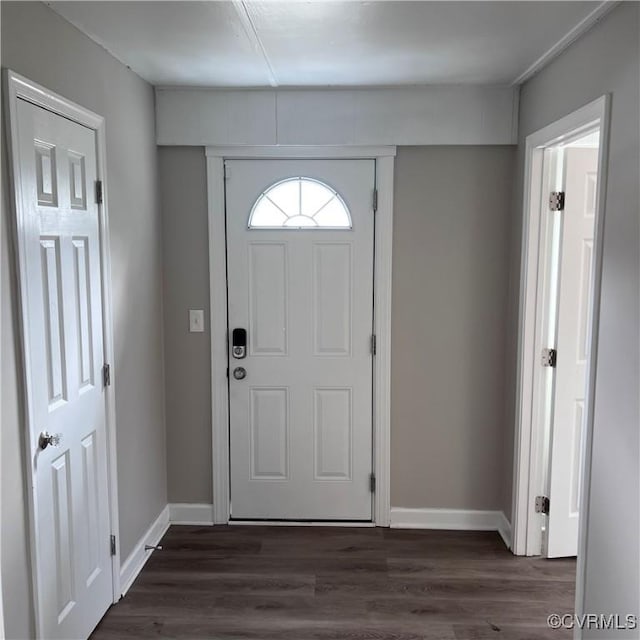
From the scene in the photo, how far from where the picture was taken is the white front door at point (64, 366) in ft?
6.36

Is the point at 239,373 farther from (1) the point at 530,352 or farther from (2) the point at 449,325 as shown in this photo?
(1) the point at 530,352

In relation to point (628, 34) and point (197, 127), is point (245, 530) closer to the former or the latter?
point (197, 127)

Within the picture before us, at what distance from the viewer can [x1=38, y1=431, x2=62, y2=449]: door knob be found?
6.52ft

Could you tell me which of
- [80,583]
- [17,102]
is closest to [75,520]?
[80,583]

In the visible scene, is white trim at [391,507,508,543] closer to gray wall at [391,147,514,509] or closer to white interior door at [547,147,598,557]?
gray wall at [391,147,514,509]

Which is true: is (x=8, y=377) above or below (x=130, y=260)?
below

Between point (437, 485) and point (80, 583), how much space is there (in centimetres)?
194

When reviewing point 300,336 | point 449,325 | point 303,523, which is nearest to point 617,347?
point 449,325

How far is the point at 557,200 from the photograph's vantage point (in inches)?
113

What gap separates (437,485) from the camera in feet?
11.3

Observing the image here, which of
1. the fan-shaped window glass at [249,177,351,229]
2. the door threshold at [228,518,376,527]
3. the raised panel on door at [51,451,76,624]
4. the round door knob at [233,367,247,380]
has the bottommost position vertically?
the door threshold at [228,518,376,527]

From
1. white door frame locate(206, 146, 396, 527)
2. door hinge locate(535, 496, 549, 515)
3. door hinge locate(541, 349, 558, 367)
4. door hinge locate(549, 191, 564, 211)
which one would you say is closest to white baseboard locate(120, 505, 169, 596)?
white door frame locate(206, 146, 396, 527)

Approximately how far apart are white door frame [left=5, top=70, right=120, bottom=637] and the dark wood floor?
0.33 m

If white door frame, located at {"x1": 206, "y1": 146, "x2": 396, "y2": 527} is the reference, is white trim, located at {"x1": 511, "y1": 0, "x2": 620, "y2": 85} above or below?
above
